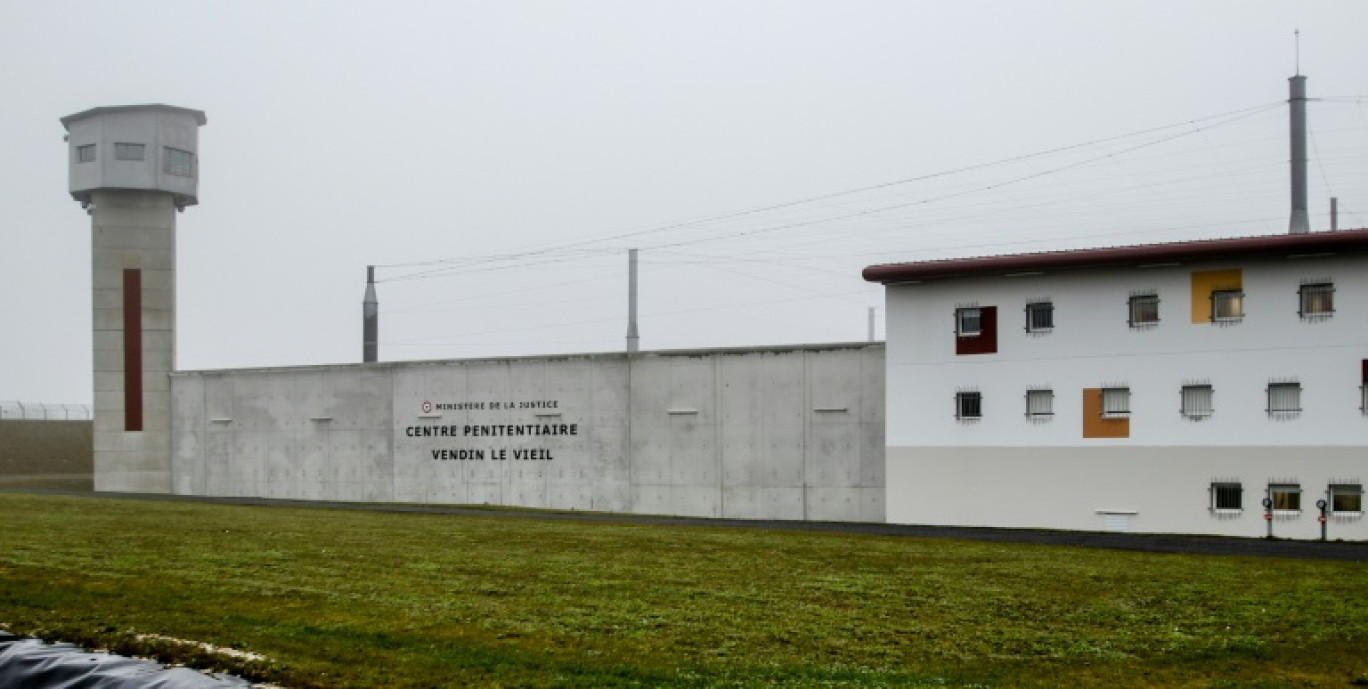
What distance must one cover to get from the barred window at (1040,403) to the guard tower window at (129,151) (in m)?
41.5

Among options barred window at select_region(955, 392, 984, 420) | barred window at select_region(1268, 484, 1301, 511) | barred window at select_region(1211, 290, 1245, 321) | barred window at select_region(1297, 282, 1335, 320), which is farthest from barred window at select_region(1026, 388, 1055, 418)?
barred window at select_region(1297, 282, 1335, 320)

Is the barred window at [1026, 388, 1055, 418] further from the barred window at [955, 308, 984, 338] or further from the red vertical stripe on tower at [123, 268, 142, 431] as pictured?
the red vertical stripe on tower at [123, 268, 142, 431]

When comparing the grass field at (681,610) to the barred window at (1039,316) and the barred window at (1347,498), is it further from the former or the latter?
the barred window at (1039,316)

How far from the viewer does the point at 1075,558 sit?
23.3 meters

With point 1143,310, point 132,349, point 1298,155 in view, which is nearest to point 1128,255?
point 1143,310

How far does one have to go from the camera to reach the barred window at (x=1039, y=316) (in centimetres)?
3316

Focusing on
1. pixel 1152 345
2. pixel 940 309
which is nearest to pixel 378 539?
pixel 940 309

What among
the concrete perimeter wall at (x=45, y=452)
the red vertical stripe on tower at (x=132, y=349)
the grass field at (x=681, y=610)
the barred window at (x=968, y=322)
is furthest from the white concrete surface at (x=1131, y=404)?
the concrete perimeter wall at (x=45, y=452)

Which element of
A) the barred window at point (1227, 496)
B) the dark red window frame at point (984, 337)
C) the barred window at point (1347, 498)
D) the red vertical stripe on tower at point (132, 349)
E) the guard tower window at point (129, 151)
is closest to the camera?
the barred window at point (1347, 498)

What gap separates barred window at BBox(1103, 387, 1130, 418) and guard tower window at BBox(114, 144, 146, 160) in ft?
142

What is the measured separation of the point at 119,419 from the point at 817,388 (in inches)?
1313

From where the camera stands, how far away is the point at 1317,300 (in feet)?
97.9

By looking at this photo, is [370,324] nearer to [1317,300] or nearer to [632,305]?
[632,305]

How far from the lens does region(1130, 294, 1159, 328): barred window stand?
31.7m
